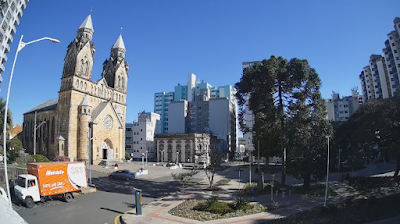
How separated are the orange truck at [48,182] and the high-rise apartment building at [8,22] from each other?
5988 millimetres

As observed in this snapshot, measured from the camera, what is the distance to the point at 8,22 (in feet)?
44.2

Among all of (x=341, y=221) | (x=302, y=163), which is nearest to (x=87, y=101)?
(x=302, y=163)

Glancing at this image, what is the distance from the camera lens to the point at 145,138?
6694 cm

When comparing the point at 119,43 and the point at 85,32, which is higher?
the point at 119,43

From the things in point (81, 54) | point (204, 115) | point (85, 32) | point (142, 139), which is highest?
point (85, 32)

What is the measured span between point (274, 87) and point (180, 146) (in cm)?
4219

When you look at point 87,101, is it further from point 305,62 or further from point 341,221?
point 341,221

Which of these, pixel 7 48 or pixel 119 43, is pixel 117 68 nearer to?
pixel 119 43

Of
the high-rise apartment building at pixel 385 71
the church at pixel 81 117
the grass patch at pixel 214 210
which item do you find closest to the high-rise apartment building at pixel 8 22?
the grass patch at pixel 214 210

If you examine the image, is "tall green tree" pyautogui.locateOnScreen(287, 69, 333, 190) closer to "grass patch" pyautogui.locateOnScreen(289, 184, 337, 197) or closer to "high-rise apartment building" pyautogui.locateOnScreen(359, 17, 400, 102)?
"grass patch" pyautogui.locateOnScreen(289, 184, 337, 197)

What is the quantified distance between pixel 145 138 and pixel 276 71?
52.3 m

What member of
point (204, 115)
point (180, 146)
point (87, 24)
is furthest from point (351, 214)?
point (204, 115)

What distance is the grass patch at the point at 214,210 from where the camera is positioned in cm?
Result: 1255

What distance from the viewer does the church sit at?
136 ft
